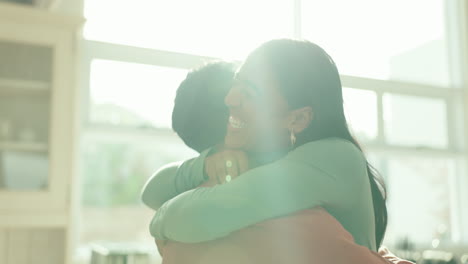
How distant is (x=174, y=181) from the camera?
90 centimetres

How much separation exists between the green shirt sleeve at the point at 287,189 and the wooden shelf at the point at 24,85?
1.98m

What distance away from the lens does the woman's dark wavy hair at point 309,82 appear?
27.7 inches

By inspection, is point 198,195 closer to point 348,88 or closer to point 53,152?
point 53,152

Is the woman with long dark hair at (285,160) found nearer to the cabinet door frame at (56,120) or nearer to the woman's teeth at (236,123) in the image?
the woman's teeth at (236,123)

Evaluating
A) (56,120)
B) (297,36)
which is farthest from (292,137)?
(297,36)

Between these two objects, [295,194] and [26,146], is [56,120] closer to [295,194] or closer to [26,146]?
[26,146]

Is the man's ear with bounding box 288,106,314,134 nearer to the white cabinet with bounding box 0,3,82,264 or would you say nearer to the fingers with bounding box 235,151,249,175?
the fingers with bounding box 235,151,249,175

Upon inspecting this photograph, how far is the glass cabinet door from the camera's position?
94.0 inches

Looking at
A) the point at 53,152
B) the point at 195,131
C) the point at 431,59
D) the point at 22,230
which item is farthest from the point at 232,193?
the point at 431,59

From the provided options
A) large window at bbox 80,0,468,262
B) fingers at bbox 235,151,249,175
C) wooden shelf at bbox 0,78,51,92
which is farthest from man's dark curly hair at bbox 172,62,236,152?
large window at bbox 80,0,468,262

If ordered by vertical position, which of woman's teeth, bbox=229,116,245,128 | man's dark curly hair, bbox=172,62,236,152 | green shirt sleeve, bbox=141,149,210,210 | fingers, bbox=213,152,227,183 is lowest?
green shirt sleeve, bbox=141,149,210,210

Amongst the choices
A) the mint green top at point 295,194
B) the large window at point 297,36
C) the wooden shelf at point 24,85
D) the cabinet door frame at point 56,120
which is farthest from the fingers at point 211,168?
the large window at point 297,36

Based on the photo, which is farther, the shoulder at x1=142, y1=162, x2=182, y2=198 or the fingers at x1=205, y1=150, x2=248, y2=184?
the shoulder at x1=142, y1=162, x2=182, y2=198

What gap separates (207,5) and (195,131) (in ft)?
8.40
